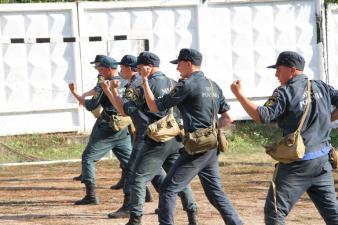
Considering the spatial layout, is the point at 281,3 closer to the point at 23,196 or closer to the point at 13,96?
the point at 13,96

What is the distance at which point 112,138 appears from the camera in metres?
11.2

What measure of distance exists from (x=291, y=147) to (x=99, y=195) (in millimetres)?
5387

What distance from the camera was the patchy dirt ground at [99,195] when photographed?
10.3 metres

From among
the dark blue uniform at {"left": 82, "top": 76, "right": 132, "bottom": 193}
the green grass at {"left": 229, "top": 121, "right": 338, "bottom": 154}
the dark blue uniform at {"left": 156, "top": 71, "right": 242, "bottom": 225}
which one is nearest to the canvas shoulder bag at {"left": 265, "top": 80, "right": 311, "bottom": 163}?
the dark blue uniform at {"left": 156, "top": 71, "right": 242, "bottom": 225}

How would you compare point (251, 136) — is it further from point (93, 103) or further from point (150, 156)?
point (150, 156)

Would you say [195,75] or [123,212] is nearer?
[195,75]

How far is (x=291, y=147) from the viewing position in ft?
24.0

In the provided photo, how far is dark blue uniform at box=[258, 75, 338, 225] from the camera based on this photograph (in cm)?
737

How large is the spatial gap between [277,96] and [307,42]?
1105cm

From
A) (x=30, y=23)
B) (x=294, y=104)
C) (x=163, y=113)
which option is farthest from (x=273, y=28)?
(x=294, y=104)

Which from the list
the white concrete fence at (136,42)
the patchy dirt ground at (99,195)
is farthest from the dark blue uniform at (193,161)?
the white concrete fence at (136,42)

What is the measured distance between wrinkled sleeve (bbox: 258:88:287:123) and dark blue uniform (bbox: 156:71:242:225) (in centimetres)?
120

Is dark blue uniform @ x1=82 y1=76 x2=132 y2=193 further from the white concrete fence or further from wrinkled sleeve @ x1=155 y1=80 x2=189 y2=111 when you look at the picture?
the white concrete fence

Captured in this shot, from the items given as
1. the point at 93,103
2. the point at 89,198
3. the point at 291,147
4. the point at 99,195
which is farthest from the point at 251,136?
the point at 291,147
